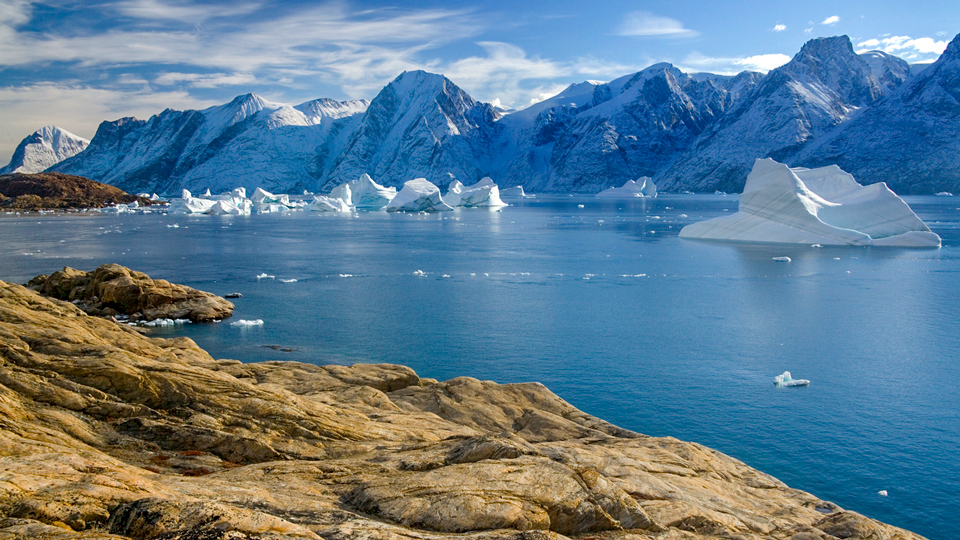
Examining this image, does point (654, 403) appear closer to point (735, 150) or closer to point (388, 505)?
point (388, 505)

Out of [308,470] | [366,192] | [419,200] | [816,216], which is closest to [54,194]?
[366,192]

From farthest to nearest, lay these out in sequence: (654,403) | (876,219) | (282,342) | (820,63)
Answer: (820,63) → (876,219) → (282,342) → (654,403)

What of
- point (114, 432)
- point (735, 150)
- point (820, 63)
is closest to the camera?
point (114, 432)

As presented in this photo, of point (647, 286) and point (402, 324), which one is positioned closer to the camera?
point (402, 324)

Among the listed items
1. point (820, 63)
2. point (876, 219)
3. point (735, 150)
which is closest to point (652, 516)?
point (876, 219)

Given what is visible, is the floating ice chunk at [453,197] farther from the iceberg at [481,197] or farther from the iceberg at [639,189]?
the iceberg at [639,189]

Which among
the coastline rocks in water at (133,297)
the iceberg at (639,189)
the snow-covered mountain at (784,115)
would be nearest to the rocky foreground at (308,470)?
the coastline rocks in water at (133,297)
